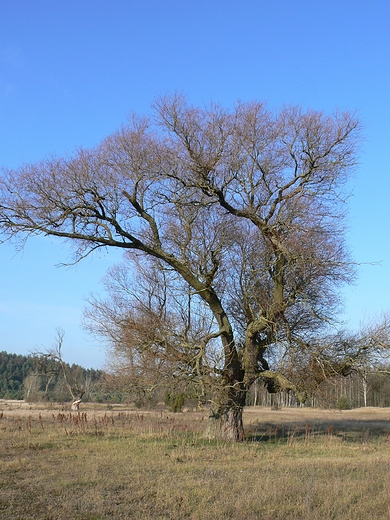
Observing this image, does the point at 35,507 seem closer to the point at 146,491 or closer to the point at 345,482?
the point at 146,491

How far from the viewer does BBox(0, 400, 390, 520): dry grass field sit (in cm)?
734

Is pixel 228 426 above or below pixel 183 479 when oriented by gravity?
above

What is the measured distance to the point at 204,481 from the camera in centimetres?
905

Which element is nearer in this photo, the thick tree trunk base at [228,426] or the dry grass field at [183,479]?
the dry grass field at [183,479]

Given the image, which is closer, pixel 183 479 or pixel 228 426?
pixel 183 479

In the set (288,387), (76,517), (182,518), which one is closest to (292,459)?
(288,387)

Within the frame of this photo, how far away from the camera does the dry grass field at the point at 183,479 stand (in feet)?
24.1

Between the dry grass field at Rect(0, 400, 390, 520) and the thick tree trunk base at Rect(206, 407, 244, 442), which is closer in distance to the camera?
the dry grass field at Rect(0, 400, 390, 520)

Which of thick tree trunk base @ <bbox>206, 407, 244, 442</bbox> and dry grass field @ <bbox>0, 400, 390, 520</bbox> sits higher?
thick tree trunk base @ <bbox>206, 407, 244, 442</bbox>

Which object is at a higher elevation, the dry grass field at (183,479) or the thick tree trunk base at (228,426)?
the thick tree trunk base at (228,426)

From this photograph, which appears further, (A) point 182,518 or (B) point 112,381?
(B) point 112,381

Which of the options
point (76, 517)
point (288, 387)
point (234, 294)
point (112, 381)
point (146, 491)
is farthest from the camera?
point (234, 294)

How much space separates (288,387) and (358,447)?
274 centimetres

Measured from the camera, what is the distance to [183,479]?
9.33 meters
